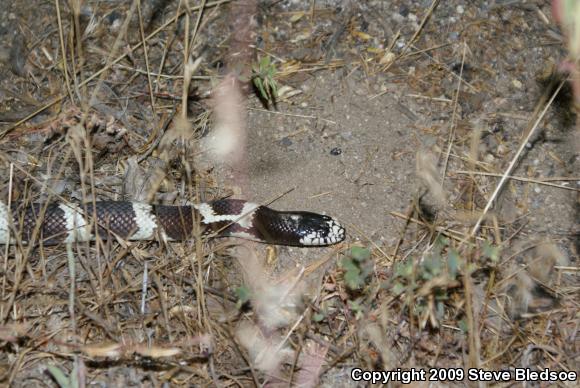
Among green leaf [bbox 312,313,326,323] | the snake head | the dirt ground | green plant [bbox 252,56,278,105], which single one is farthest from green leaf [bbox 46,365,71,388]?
green plant [bbox 252,56,278,105]

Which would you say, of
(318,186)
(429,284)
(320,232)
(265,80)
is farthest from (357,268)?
(265,80)

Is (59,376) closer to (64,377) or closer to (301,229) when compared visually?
(64,377)

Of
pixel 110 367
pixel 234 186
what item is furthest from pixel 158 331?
pixel 234 186

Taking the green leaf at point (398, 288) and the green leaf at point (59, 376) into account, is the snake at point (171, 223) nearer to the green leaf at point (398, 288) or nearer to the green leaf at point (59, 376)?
the green leaf at point (398, 288)

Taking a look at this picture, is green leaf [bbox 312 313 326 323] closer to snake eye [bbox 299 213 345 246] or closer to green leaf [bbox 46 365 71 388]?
snake eye [bbox 299 213 345 246]

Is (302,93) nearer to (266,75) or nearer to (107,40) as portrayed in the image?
(266,75)
